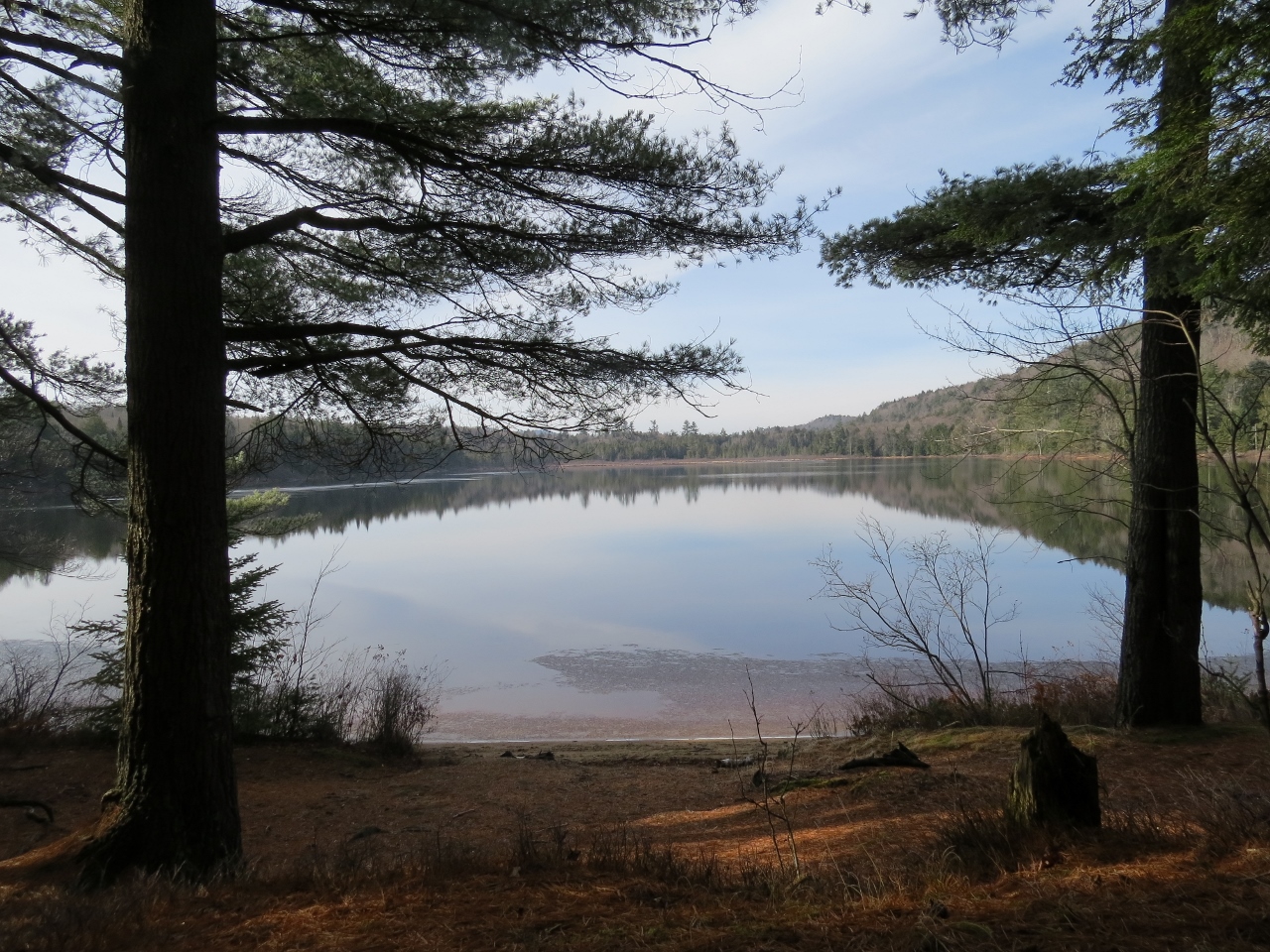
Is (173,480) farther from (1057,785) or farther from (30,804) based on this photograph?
(1057,785)

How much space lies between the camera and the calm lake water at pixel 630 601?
470 inches

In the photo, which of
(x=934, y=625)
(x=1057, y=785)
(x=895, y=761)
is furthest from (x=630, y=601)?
(x=1057, y=785)

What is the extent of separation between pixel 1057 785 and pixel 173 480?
4.09 metres

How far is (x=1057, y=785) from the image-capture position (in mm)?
3184

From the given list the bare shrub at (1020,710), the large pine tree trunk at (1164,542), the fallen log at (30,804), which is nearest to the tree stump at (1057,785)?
the large pine tree trunk at (1164,542)

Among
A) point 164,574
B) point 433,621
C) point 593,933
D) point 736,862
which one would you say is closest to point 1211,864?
point 736,862

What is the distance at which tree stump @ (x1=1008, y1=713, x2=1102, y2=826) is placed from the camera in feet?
10.3

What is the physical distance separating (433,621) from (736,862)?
15.1 meters

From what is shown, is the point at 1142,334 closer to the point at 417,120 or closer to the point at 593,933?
the point at 417,120

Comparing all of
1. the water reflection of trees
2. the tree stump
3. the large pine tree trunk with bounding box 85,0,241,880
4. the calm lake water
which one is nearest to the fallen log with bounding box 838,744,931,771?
the tree stump

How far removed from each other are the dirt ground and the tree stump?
0.32 feet

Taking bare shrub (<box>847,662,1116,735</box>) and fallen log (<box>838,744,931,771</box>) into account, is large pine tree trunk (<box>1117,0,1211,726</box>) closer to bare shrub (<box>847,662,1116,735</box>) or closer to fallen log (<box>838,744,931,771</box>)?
bare shrub (<box>847,662,1116,735</box>)

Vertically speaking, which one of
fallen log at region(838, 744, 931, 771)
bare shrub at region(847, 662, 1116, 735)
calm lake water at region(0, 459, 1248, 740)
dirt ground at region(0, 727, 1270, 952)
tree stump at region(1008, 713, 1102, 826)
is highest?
tree stump at region(1008, 713, 1102, 826)

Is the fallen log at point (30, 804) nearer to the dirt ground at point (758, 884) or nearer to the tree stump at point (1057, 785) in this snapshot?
the dirt ground at point (758, 884)
